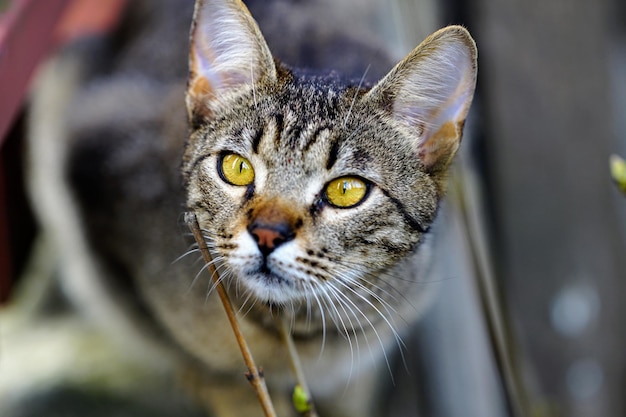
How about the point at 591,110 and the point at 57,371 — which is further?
the point at 591,110

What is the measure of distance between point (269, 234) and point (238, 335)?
16cm

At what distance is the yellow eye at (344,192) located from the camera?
1018 mm

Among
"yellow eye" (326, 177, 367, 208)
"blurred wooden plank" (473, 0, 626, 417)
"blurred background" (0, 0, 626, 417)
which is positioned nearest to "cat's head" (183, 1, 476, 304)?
"yellow eye" (326, 177, 367, 208)

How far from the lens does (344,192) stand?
3.35 feet

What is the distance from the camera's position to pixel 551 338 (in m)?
2.47

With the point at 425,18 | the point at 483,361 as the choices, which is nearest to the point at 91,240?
the point at 483,361

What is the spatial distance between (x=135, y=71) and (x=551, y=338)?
62.3 inches

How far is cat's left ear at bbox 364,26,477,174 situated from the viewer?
923mm

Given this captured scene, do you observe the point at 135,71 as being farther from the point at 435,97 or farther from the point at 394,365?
the point at 435,97

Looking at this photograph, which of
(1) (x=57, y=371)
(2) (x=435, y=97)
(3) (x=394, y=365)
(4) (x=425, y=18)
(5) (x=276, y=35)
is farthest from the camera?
(4) (x=425, y=18)

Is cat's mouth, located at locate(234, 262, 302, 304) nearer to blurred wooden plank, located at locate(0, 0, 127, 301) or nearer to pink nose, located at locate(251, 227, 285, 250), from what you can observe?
pink nose, located at locate(251, 227, 285, 250)

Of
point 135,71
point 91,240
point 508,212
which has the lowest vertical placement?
point 508,212

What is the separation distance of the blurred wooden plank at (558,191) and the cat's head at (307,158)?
1.37 metres

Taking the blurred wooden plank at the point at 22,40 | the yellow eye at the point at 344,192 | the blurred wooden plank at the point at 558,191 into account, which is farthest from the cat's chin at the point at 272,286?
the blurred wooden plank at the point at 558,191
